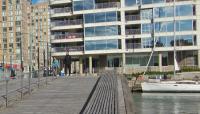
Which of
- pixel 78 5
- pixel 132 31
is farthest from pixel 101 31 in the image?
pixel 78 5

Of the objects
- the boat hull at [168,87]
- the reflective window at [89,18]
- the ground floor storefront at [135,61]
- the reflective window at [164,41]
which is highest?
the reflective window at [89,18]

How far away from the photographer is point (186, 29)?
70.1 meters

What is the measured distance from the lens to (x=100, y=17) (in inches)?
2980

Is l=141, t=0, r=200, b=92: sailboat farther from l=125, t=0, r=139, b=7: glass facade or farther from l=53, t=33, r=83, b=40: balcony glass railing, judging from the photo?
l=53, t=33, r=83, b=40: balcony glass railing

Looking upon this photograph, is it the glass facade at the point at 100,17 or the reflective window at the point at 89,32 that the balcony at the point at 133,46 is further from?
the reflective window at the point at 89,32

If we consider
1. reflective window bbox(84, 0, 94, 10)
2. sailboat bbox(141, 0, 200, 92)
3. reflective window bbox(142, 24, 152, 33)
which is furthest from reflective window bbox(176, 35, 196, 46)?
reflective window bbox(84, 0, 94, 10)

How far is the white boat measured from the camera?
55.3 metres

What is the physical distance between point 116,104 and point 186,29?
5578 cm

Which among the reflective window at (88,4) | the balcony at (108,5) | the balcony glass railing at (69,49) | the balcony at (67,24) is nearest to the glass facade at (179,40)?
the balcony at (108,5)

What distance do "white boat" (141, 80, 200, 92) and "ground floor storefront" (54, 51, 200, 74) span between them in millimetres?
13180

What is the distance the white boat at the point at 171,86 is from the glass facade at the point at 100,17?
20.9 meters

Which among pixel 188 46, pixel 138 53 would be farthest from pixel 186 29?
pixel 138 53

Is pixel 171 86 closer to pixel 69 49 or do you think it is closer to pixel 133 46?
pixel 133 46

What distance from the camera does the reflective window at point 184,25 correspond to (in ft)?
229
